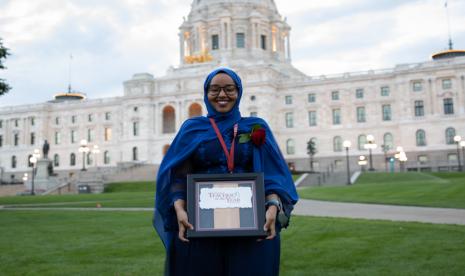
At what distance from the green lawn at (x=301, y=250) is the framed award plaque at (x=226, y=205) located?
4332 mm

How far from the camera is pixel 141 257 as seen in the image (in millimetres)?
10031

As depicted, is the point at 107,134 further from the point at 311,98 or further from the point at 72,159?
the point at 311,98

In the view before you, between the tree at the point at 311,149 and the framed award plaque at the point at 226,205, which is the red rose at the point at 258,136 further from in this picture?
the tree at the point at 311,149

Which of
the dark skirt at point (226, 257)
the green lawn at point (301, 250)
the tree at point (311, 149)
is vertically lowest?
the green lawn at point (301, 250)

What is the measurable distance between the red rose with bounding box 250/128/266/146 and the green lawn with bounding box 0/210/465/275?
167 inches

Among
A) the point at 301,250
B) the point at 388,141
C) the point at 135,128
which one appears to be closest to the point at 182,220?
the point at 301,250

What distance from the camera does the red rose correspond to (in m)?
4.65

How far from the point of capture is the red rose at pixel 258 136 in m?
4.65

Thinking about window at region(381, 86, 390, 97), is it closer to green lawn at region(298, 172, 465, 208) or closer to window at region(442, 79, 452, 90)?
window at region(442, 79, 452, 90)

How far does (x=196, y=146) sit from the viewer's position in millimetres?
4672

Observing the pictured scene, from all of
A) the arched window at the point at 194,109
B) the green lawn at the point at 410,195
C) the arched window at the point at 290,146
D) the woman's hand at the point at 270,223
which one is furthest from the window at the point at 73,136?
the woman's hand at the point at 270,223

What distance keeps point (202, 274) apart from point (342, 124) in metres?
70.9

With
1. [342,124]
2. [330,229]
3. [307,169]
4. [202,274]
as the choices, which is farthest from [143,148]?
[202,274]

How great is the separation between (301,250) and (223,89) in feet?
20.5
